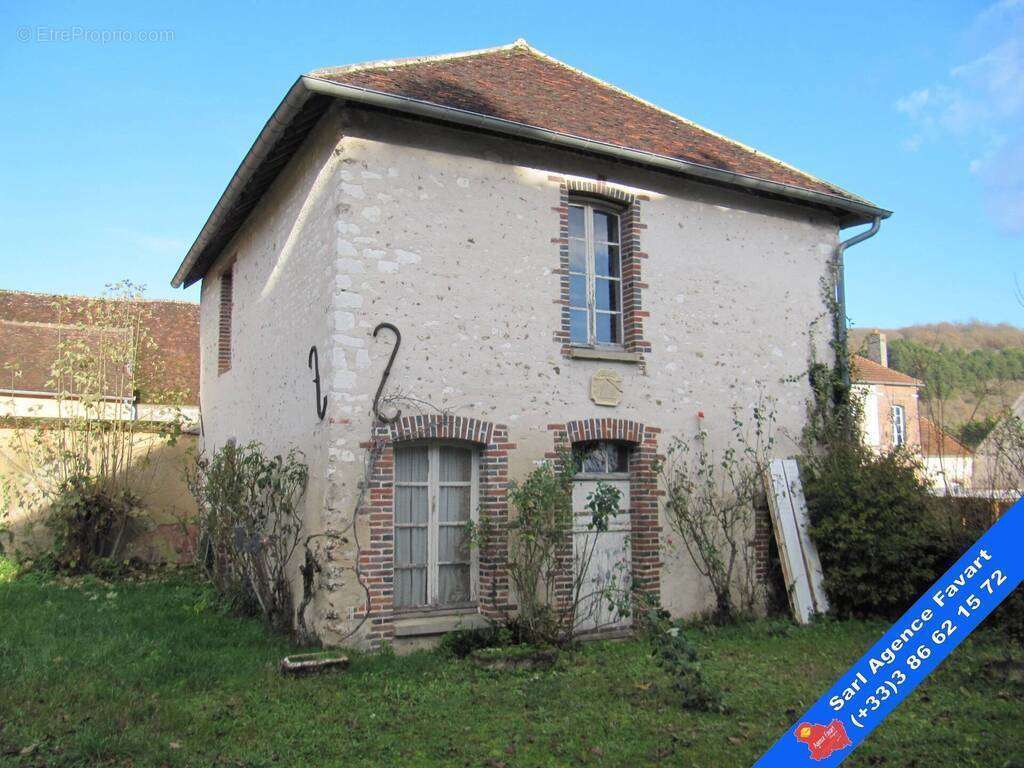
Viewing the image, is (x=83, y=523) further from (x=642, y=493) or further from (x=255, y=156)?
(x=642, y=493)

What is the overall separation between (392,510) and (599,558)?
2559 millimetres

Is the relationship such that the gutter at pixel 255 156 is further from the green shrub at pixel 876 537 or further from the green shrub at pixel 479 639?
the green shrub at pixel 876 537

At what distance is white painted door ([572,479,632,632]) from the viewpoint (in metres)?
8.62

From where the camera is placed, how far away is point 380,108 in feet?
26.0

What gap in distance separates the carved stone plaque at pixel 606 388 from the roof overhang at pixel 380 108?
248 centimetres

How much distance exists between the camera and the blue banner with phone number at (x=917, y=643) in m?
1.64

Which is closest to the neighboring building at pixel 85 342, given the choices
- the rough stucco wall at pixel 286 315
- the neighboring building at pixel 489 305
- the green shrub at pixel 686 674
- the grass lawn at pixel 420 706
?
the rough stucco wall at pixel 286 315

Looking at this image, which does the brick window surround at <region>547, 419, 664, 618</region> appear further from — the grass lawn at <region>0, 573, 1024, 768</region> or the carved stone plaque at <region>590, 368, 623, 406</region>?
the grass lawn at <region>0, 573, 1024, 768</region>

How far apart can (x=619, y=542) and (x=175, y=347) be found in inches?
511

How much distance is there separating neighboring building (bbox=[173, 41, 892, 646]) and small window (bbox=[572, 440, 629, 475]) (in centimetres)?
3

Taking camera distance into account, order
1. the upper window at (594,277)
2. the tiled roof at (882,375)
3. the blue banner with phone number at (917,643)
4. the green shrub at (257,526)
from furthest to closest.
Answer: the tiled roof at (882,375) → the upper window at (594,277) → the green shrub at (257,526) → the blue banner with phone number at (917,643)

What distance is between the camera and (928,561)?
8992mm

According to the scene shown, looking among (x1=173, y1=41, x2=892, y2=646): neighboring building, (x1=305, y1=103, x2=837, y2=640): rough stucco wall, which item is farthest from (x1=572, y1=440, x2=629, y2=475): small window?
(x1=305, y1=103, x2=837, y2=640): rough stucco wall

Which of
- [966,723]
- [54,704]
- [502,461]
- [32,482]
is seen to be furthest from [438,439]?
[32,482]
